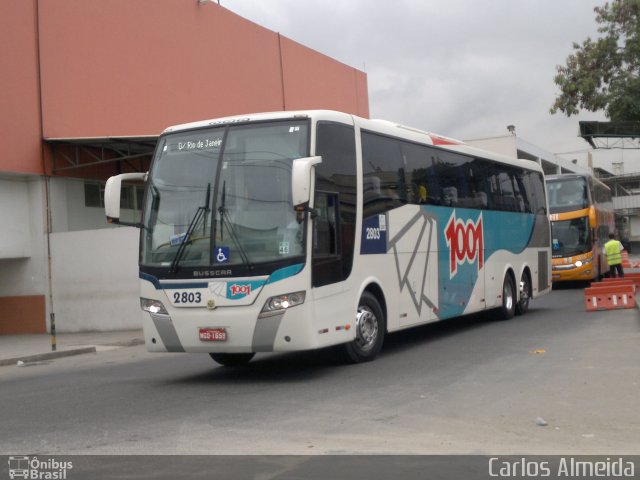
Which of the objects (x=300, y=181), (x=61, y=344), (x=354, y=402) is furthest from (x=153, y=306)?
(x=61, y=344)

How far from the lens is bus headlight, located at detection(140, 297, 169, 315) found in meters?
10.8

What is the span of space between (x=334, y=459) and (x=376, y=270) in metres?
5.69

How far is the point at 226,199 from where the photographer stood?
10.5 m

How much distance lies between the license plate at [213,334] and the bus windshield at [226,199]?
832 millimetres

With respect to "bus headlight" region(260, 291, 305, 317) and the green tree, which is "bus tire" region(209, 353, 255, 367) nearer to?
"bus headlight" region(260, 291, 305, 317)

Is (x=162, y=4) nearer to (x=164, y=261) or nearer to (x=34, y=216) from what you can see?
(x=34, y=216)

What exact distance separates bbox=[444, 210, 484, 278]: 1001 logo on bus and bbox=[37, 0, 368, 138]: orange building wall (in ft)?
38.6

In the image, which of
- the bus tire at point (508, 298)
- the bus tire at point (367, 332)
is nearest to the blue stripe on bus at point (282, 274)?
the bus tire at point (367, 332)

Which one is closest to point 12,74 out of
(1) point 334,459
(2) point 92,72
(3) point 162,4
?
(2) point 92,72

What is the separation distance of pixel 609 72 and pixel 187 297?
64.2 feet

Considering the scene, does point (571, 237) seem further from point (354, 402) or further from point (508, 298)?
point (354, 402)

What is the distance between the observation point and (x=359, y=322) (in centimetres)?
1155

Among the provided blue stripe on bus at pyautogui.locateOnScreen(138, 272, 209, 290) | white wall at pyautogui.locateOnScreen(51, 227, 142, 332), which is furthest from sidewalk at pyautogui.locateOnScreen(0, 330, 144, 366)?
blue stripe on bus at pyautogui.locateOnScreen(138, 272, 209, 290)

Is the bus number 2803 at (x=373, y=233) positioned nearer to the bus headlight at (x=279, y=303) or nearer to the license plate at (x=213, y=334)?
the bus headlight at (x=279, y=303)
